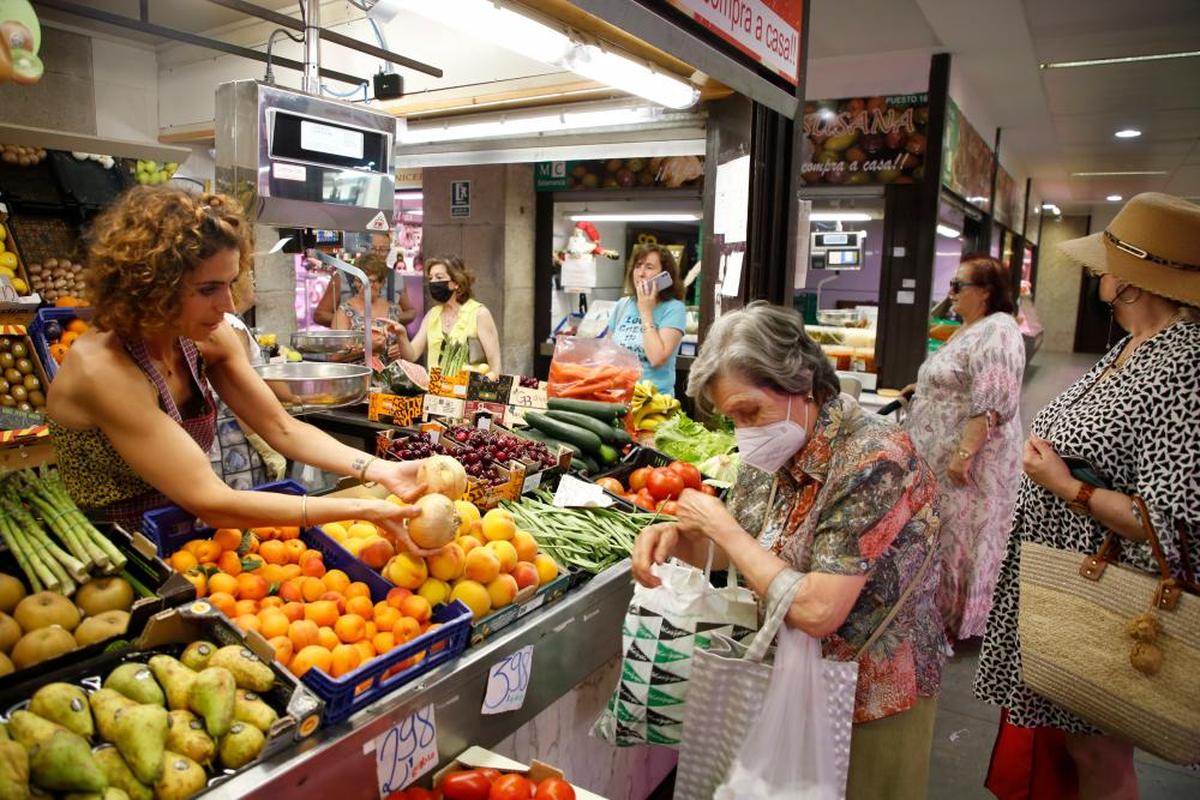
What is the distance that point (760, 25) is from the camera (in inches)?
114

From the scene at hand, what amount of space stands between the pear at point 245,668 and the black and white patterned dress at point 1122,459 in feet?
7.14

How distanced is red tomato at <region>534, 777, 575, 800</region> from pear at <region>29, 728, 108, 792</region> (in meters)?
0.88

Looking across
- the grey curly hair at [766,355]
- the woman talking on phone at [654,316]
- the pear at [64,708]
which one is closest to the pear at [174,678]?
the pear at [64,708]

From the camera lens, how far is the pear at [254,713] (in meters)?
1.44

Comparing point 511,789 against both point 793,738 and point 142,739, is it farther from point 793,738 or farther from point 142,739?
point 142,739

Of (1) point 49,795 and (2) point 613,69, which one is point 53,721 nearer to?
(1) point 49,795

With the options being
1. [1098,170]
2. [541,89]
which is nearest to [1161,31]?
[541,89]

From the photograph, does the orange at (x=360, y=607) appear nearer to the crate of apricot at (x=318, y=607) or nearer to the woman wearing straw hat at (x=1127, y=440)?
the crate of apricot at (x=318, y=607)

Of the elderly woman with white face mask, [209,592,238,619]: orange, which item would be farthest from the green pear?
the elderly woman with white face mask

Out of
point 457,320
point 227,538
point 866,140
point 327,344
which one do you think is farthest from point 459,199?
point 227,538

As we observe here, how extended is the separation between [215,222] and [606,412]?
2.03 metres

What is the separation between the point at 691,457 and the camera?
3.85 meters

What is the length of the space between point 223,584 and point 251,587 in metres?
0.06

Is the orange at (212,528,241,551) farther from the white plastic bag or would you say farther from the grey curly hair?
the white plastic bag
